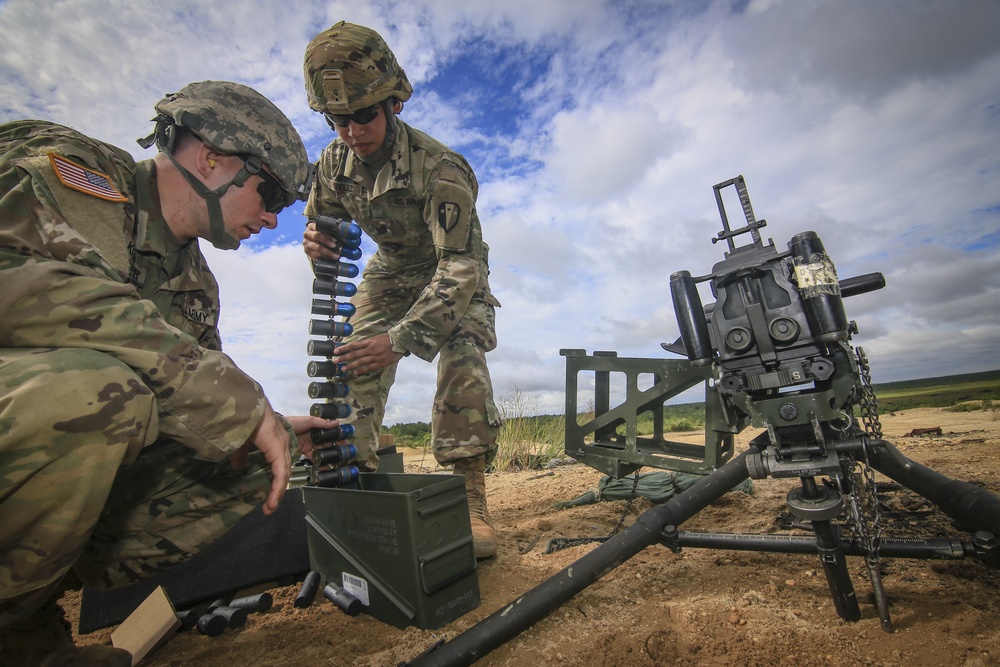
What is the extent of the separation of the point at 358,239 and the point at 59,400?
1.98 m

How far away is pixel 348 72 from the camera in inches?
117

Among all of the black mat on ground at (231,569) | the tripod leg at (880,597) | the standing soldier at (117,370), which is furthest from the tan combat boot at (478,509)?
the tripod leg at (880,597)

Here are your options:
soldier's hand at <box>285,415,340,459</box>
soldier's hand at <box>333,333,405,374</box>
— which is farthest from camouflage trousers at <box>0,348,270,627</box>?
soldier's hand at <box>333,333,405,374</box>

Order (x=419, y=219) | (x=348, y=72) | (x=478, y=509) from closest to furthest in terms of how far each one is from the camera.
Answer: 1. (x=478, y=509)
2. (x=348, y=72)
3. (x=419, y=219)

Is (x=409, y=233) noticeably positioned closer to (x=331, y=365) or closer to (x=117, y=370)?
(x=331, y=365)

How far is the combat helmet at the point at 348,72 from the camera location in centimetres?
296

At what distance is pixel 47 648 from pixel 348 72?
2866mm

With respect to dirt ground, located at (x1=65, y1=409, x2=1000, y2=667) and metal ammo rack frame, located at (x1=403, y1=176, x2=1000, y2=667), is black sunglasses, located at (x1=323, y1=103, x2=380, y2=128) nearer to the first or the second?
metal ammo rack frame, located at (x1=403, y1=176, x2=1000, y2=667)

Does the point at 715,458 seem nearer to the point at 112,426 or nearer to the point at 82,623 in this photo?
the point at 112,426

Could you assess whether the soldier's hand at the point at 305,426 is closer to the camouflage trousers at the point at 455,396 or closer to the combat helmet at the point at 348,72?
the camouflage trousers at the point at 455,396

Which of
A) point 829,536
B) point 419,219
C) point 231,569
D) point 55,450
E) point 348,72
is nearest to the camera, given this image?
point 55,450

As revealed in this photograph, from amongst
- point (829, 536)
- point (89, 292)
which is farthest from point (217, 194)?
point (829, 536)

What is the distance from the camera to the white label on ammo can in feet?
6.89

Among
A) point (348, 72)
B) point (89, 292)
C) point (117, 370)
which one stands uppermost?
point (348, 72)
